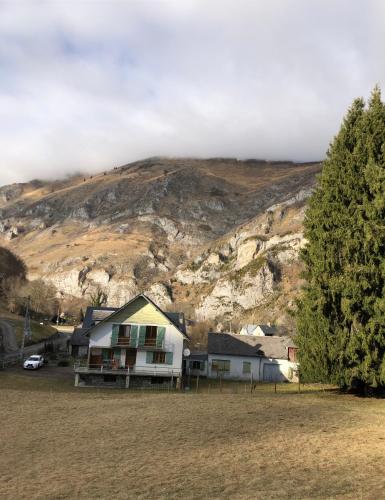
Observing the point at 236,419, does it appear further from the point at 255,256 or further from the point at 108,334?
the point at 255,256

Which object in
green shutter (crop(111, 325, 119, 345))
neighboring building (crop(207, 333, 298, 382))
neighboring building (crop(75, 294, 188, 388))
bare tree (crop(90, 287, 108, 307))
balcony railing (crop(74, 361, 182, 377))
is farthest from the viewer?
bare tree (crop(90, 287, 108, 307))

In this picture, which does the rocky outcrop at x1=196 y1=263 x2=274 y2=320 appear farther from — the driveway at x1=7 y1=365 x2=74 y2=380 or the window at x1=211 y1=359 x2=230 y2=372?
the driveway at x1=7 y1=365 x2=74 y2=380

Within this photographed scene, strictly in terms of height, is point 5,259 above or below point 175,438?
above

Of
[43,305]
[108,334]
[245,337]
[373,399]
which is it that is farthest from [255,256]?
[373,399]

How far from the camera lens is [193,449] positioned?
55.9ft

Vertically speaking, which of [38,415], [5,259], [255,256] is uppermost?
[255,256]

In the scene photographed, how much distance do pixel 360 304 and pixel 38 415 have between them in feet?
66.5

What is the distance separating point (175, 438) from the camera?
18781 mm

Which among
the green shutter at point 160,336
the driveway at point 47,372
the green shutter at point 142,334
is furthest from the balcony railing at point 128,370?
the driveway at point 47,372

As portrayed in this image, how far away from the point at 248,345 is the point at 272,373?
4.70 metres

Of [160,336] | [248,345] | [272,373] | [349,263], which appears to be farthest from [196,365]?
[349,263]

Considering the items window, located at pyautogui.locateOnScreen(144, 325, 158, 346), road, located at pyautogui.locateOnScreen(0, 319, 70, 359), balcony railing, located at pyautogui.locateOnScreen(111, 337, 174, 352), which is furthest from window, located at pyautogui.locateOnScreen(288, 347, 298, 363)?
road, located at pyautogui.locateOnScreen(0, 319, 70, 359)

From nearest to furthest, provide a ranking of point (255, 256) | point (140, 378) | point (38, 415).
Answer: point (38, 415) → point (140, 378) → point (255, 256)

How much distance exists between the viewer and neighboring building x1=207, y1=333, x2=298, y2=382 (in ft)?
186
